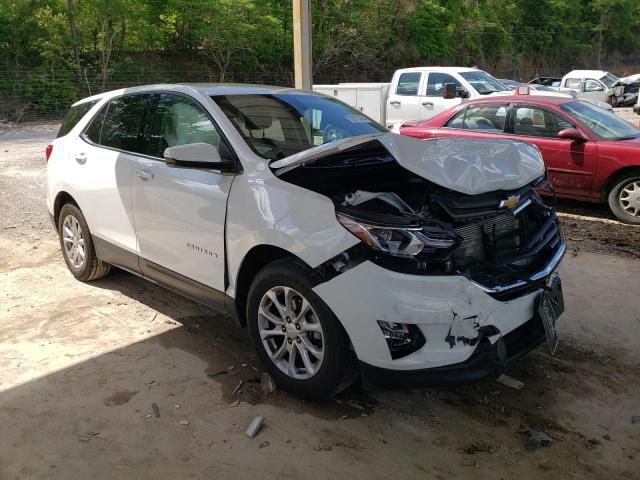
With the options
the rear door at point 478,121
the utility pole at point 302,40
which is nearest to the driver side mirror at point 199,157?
the utility pole at point 302,40

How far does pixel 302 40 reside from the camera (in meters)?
7.74

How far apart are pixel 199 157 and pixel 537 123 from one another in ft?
19.4

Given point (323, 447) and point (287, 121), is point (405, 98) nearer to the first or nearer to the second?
point (287, 121)

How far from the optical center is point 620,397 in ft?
11.1

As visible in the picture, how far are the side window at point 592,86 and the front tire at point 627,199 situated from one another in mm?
21873

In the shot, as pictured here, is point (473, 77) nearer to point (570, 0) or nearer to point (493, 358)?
point (493, 358)

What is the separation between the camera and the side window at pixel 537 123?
775 centimetres

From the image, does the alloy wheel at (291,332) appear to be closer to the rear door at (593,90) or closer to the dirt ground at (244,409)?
the dirt ground at (244,409)

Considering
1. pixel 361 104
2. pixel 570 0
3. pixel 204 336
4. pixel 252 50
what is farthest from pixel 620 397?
pixel 570 0

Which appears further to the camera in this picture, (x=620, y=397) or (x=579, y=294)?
(x=579, y=294)

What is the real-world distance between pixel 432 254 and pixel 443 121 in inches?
251

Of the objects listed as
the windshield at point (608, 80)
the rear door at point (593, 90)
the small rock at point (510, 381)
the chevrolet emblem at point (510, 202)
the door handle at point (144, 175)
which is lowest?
the small rock at point (510, 381)

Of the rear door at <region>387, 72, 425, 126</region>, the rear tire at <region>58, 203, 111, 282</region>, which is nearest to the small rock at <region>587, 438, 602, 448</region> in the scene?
the rear tire at <region>58, 203, 111, 282</region>

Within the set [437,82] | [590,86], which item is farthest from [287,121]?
[590,86]
